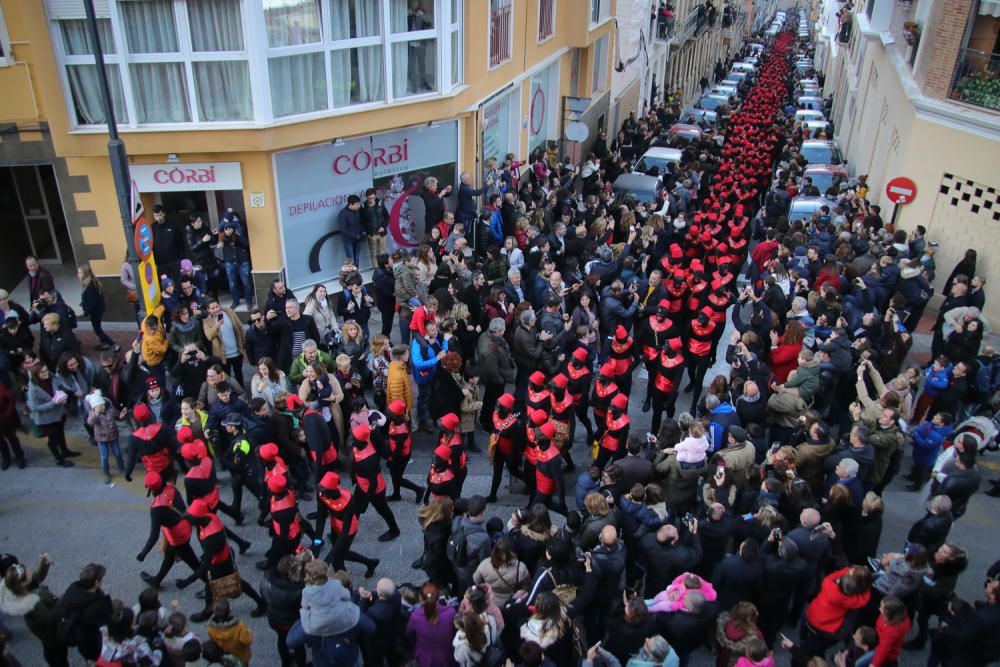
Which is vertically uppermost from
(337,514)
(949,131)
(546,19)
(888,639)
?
(546,19)

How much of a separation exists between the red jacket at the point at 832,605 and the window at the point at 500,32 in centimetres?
1210

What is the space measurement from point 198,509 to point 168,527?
37 centimetres

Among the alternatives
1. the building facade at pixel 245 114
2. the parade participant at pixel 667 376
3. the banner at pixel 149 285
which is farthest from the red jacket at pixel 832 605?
the building facade at pixel 245 114

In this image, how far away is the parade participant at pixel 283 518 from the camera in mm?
6617

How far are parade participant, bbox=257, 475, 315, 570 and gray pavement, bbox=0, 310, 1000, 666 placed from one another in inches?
33.8

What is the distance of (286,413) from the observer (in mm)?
8266

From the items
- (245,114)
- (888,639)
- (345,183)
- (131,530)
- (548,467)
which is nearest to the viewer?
(888,639)

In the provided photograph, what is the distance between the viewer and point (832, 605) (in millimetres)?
6055

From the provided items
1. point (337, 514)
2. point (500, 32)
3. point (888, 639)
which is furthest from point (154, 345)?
point (500, 32)

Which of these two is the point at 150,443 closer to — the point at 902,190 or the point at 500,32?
the point at 500,32

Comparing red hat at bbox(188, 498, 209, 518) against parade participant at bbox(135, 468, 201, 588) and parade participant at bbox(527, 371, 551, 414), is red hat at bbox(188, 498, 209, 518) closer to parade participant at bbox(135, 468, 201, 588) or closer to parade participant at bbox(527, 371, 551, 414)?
parade participant at bbox(135, 468, 201, 588)

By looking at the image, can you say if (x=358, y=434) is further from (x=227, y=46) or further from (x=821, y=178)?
(x=821, y=178)

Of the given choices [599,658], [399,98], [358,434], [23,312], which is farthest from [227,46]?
[599,658]

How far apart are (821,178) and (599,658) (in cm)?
1625
